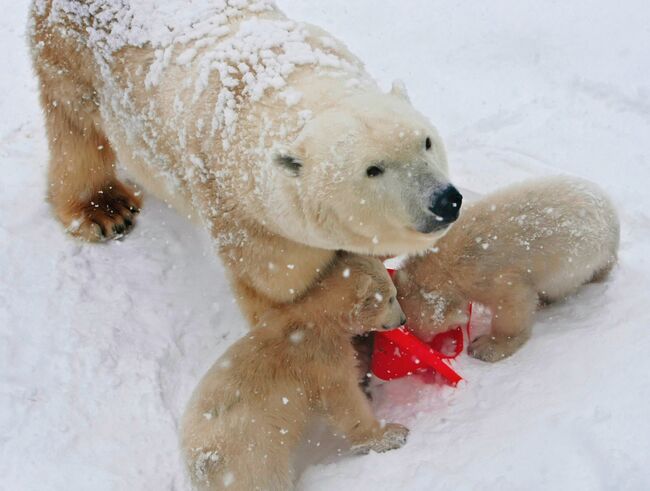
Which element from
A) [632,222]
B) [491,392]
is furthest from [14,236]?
[632,222]

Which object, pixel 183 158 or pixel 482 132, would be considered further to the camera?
pixel 482 132

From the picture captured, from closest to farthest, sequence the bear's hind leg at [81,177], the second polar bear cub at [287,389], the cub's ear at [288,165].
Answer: the cub's ear at [288,165]
the second polar bear cub at [287,389]
the bear's hind leg at [81,177]

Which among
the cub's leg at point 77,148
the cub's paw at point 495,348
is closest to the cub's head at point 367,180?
the cub's paw at point 495,348

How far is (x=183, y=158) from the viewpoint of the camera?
3.43 m

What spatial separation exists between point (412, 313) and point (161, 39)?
6.23ft

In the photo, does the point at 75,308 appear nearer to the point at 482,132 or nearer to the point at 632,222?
the point at 482,132

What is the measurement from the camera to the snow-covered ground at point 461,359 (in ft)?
8.96

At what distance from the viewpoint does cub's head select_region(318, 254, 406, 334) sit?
3.37 metres

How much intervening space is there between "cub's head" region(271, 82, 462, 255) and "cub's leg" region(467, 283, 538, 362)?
73cm

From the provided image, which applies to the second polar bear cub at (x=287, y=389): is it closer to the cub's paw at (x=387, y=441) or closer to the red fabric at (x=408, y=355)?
the cub's paw at (x=387, y=441)

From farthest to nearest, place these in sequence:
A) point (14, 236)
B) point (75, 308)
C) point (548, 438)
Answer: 1. point (14, 236)
2. point (75, 308)
3. point (548, 438)

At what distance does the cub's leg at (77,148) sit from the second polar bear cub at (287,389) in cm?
151

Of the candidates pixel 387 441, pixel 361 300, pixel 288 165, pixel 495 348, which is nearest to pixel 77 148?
pixel 288 165

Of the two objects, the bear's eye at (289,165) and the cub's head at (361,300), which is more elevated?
the bear's eye at (289,165)
